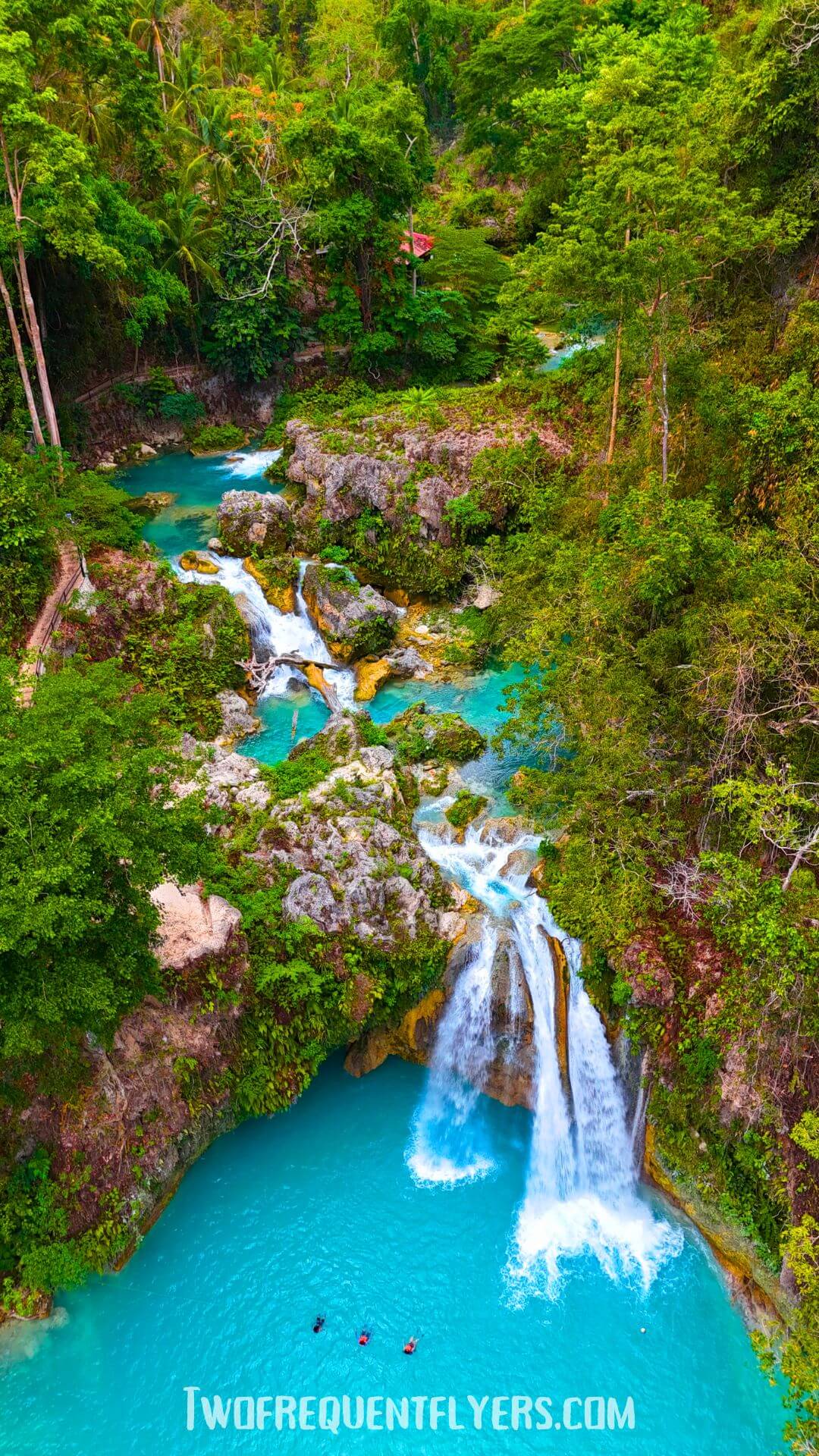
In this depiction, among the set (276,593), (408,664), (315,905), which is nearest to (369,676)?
(408,664)

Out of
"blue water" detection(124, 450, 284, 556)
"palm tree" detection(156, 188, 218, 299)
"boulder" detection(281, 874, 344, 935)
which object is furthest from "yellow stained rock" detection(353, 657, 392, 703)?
"palm tree" detection(156, 188, 218, 299)

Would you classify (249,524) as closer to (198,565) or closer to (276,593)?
(198,565)

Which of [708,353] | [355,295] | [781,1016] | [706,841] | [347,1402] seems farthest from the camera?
[355,295]

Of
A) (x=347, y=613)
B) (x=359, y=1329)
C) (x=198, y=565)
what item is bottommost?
(x=359, y=1329)

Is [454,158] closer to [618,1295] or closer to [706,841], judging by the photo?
[706,841]

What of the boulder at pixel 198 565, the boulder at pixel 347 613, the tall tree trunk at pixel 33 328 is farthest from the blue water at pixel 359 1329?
the tall tree trunk at pixel 33 328

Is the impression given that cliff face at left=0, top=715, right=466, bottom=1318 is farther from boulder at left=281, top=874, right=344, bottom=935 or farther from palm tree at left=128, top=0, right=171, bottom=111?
palm tree at left=128, top=0, right=171, bottom=111

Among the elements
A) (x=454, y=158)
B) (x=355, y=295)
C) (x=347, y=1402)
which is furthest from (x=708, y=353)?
(x=454, y=158)
